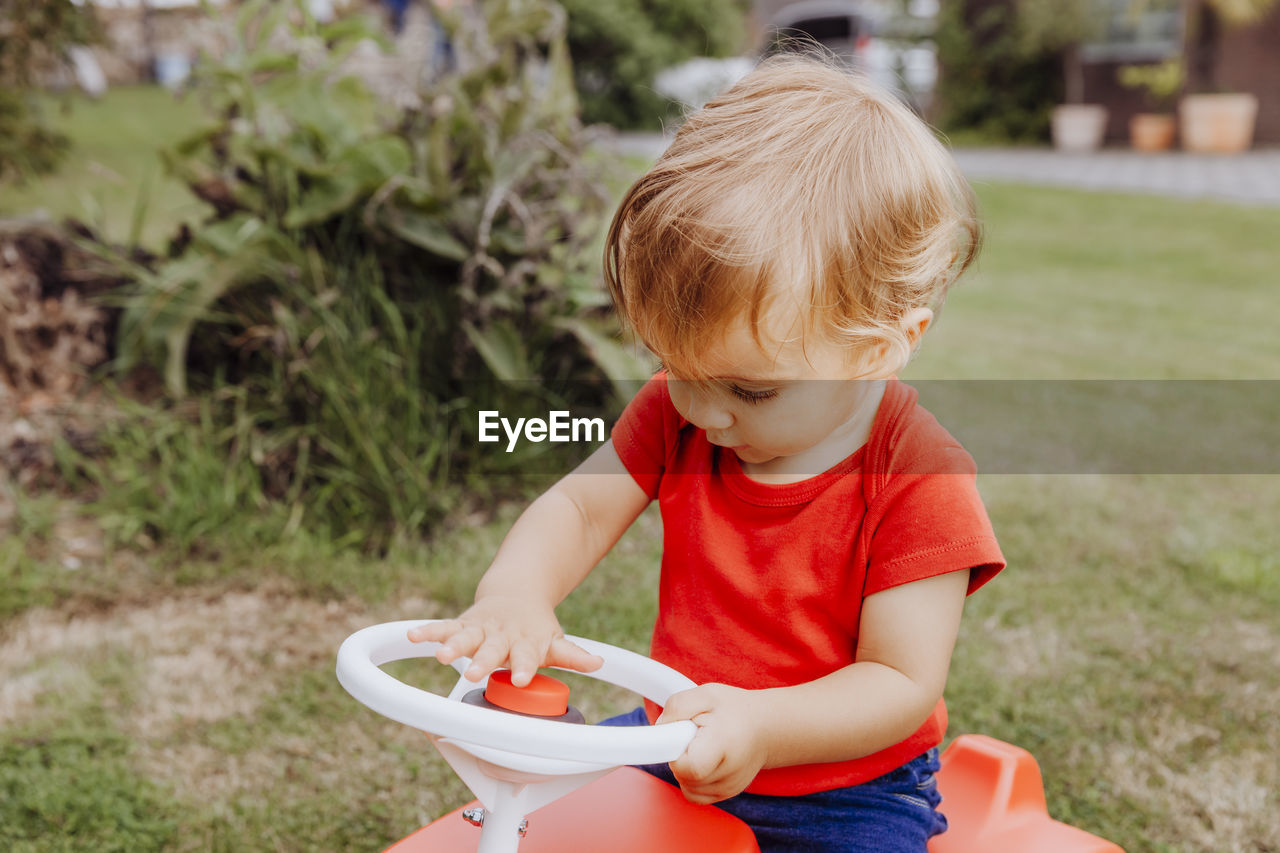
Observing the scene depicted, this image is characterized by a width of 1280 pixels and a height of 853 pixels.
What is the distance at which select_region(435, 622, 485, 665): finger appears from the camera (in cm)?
94

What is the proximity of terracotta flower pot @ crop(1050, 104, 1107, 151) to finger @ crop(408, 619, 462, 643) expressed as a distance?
13342mm

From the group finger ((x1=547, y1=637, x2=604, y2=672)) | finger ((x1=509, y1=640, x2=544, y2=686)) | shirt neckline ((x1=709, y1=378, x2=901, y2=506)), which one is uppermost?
shirt neckline ((x1=709, y1=378, x2=901, y2=506))

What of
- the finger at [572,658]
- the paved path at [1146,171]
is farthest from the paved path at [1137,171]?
the finger at [572,658]

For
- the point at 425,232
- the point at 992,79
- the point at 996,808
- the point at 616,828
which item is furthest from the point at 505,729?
the point at 992,79

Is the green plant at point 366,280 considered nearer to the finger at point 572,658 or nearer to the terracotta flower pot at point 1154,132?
the finger at point 572,658

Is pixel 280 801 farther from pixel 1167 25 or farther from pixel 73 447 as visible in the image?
pixel 1167 25

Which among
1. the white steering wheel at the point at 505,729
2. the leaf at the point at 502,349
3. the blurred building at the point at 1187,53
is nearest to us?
the white steering wheel at the point at 505,729

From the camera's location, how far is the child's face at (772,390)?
1.04m

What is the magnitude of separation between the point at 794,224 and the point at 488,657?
46cm

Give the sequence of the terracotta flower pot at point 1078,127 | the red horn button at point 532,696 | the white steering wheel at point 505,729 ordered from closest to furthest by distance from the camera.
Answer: the white steering wheel at point 505,729 → the red horn button at point 532,696 → the terracotta flower pot at point 1078,127

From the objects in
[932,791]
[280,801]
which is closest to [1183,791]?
[932,791]

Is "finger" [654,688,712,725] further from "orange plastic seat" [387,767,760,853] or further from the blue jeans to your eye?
the blue jeans

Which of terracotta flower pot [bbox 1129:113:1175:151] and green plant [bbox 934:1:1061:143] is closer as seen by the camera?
terracotta flower pot [bbox 1129:113:1175:151]

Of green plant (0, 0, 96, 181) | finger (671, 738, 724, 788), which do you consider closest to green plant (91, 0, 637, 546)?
green plant (0, 0, 96, 181)
